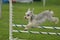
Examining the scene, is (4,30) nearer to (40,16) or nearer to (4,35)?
(4,35)

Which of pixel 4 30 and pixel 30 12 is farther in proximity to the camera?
pixel 4 30

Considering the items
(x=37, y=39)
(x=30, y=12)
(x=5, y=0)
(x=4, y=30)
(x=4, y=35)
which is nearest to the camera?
(x=30, y=12)

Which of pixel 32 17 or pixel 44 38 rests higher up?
pixel 32 17

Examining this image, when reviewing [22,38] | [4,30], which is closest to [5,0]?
[4,30]

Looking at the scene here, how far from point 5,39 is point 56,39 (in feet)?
3.92

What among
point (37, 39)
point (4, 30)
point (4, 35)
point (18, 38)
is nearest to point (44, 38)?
point (37, 39)

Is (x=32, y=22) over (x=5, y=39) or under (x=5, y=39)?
over

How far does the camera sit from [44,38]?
6199 millimetres

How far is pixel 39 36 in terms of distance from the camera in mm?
6469

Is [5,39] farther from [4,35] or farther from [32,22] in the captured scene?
[32,22]

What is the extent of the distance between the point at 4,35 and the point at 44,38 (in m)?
1.08

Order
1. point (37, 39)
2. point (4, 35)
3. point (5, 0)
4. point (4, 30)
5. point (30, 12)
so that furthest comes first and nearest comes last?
1. point (5, 0)
2. point (4, 30)
3. point (4, 35)
4. point (37, 39)
5. point (30, 12)

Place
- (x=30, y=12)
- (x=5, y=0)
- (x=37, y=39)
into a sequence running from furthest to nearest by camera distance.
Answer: (x=5, y=0) → (x=37, y=39) → (x=30, y=12)

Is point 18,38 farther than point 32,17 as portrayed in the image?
Yes
